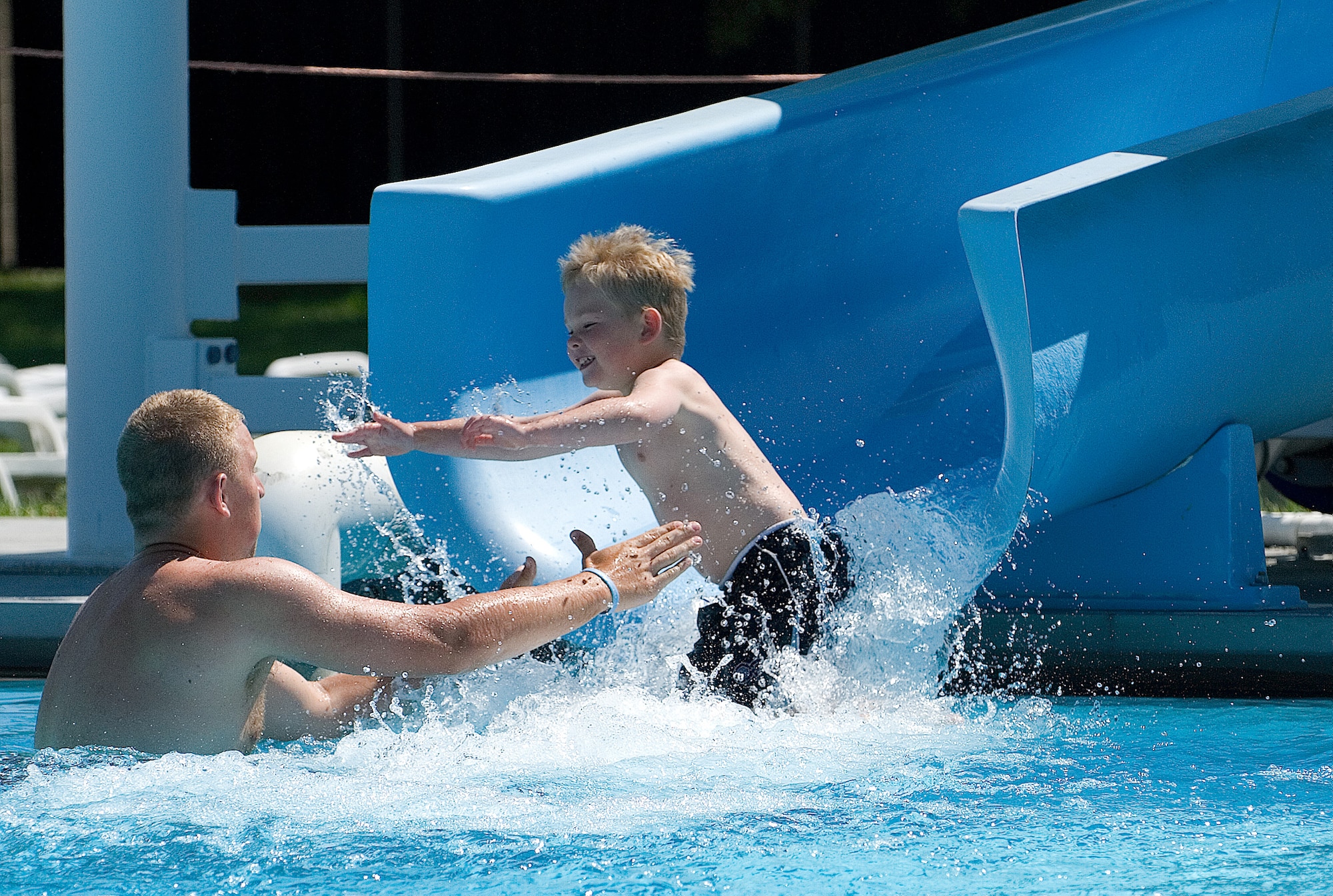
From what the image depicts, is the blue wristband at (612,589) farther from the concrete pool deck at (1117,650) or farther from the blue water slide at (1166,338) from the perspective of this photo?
the concrete pool deck at (1117,650)

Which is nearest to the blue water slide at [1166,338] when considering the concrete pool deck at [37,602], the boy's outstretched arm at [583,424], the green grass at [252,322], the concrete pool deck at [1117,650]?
the concrete pool deck at [1117,650]

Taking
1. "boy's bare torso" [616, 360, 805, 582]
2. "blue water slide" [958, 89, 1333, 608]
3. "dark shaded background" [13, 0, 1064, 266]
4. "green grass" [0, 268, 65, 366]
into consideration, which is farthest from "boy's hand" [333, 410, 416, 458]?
"dark shaded background" [13, 0, 1064, 266]

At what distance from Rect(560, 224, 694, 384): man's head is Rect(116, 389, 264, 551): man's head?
992 millimetres

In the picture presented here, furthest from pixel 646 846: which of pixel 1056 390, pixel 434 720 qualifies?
pixel 1056 390

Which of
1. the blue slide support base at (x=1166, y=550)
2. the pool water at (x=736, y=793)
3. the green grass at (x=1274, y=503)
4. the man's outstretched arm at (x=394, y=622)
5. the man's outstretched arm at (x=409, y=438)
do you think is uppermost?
the man's outstretched arm at (x=409, y=438)

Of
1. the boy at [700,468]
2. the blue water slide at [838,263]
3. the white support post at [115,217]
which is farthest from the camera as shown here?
the white support post at [115,217]

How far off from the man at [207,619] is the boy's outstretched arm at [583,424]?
0.37 meters

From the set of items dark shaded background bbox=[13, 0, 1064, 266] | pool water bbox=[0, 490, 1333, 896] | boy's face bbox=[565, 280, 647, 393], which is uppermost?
dark shaded background bbox=[13, 0, 1064, 266]

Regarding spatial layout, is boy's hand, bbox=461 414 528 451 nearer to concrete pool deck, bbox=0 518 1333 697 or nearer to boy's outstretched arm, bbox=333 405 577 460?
boy's outstretched arm, bbox=333 405 577 460

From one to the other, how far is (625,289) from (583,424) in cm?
40

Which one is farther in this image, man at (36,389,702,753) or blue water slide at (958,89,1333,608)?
blue water slide at (958,89,1333,608)

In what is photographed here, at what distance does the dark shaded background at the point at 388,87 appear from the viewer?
44.2 feet

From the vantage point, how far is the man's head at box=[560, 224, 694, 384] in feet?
10.1

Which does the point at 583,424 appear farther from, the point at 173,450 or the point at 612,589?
the point at 173,450
